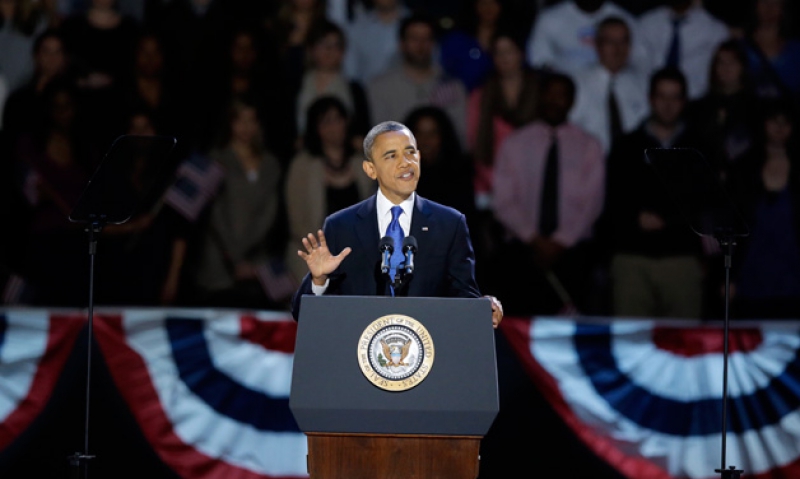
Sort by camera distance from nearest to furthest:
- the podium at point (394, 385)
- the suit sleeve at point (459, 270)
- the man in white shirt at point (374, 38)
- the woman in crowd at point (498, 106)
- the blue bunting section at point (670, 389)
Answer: the podium at point (394, 385)
the suit sleeve at point (459, 270)
the blue bunting section at point (670, 389)
the woman in crowd at point (498, 106)
the man in white shirt at point (374, 38)

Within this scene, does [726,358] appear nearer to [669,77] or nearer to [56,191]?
[669,77]

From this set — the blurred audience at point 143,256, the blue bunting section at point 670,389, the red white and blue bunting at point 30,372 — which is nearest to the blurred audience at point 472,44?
the blurred audience at point 143,256

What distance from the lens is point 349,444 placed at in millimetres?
3262

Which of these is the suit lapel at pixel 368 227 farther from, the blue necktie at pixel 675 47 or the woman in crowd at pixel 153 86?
the blue necktie at pixel 675 47

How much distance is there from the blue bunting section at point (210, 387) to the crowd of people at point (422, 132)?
195cm

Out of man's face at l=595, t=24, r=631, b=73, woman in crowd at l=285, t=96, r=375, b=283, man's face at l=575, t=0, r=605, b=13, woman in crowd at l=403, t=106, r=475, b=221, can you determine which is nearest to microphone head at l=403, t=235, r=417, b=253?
woman in crowd at l=403, t=106, r=475, b=221

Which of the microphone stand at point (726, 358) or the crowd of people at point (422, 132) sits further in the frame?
the crowd of people at point (422, 132)

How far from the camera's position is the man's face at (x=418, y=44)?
7605 mm

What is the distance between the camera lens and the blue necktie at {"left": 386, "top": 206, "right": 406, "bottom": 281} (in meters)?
3.49

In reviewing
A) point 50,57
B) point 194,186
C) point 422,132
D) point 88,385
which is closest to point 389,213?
point 88,385

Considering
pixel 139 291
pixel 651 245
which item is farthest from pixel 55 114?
pixel 651 245

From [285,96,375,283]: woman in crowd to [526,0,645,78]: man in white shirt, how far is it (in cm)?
136

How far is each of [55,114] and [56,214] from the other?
68 centimetres

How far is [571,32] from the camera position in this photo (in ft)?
25.5
